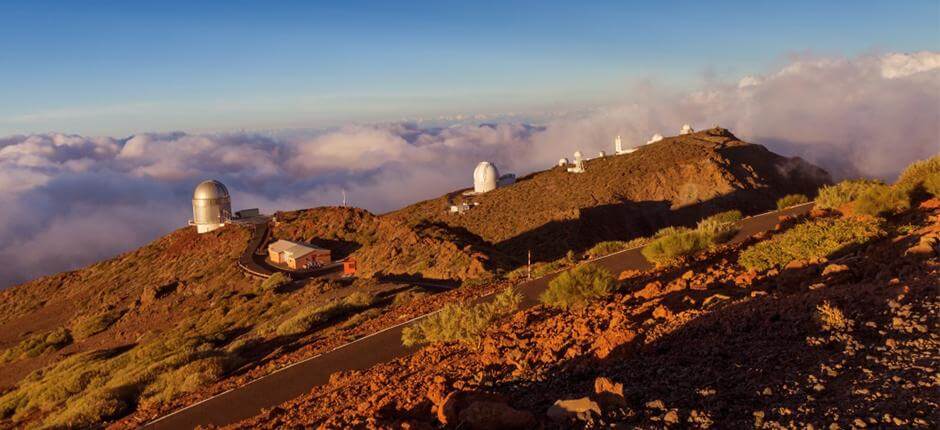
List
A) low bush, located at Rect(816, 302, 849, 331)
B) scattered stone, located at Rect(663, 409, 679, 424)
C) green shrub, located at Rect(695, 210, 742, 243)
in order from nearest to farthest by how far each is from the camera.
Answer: scattered stone, located at Rect(663, 409, 679, 424) → low bush, located at Rect(816, 302, 849, 331) → green shrub, located at Rect(695, 210, 742, 243)

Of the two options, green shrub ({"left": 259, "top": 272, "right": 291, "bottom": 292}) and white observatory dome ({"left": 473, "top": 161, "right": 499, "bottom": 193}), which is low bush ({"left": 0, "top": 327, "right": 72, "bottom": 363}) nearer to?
green shrub ({"left": 259, "top": 272, "right": 291, "bottom": 292})

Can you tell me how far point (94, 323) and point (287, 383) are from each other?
24963mm

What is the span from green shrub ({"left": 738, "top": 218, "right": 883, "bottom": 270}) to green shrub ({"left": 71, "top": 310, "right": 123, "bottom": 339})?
29.5 m

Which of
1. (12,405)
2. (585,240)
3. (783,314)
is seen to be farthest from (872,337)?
(585,240)

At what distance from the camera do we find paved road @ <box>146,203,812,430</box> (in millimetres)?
9516

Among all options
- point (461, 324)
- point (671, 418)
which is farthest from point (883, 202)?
point (671, 418)

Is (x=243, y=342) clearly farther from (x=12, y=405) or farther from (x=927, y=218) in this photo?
(x=927, y=218)

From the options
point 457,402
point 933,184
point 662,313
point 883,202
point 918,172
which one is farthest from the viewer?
point 918,172

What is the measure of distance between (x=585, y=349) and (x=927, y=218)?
9.80m

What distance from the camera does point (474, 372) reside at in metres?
7.14

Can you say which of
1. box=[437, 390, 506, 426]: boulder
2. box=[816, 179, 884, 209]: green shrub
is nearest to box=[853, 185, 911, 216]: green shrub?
box=[816, 179, 884, 209]: green shrub

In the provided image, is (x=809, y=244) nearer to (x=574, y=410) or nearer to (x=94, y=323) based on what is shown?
(x=574, y=410)

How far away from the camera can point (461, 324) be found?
32.5ft

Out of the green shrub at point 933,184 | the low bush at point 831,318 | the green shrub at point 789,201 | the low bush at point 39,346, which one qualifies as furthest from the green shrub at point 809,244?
the low bush at point 39,346
